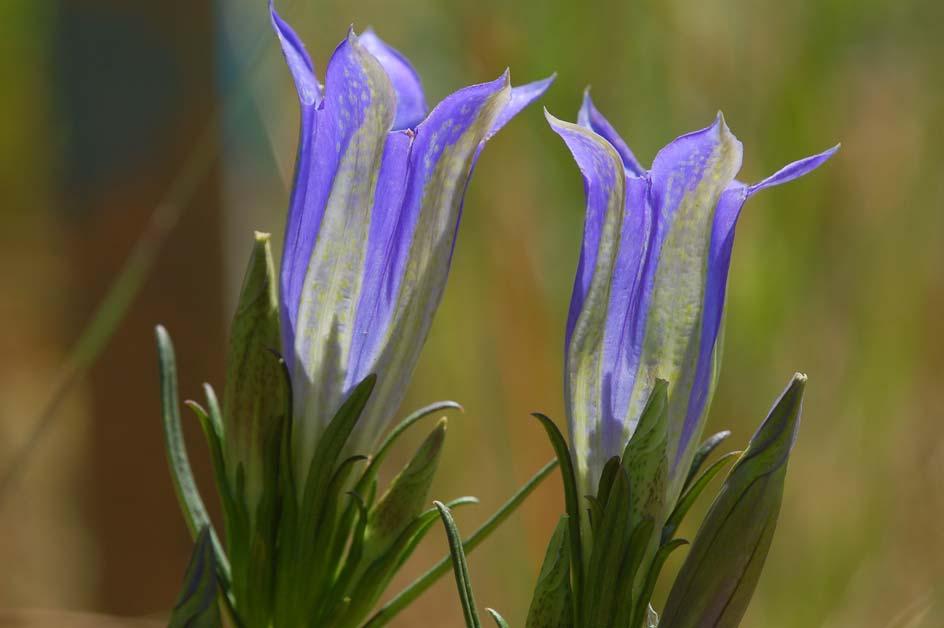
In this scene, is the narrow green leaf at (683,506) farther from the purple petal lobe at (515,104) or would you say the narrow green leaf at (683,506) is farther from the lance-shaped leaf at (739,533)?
the purple petal lobe at (515,104)

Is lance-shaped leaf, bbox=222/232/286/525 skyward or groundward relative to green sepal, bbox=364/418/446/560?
skyward

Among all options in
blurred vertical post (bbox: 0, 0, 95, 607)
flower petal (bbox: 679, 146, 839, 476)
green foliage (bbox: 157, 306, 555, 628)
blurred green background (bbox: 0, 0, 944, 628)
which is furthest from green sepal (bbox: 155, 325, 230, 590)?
blurred vertical post (bbox: 0, 0, 95, 607)

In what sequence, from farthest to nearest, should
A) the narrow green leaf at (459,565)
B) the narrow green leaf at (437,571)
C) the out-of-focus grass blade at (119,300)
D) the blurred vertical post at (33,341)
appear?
the blurred vertical post at (33,341) < the out-of-focus grass blade at (119,300) < the narrow green leaf at (437,571) < the narrow green leaf at (459,565)

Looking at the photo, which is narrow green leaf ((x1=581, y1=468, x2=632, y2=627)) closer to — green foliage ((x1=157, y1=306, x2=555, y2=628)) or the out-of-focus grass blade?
green foliage ((x1=157, y1=306, x2=555, y2=628))

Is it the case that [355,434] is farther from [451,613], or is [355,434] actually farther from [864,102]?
[864,102]

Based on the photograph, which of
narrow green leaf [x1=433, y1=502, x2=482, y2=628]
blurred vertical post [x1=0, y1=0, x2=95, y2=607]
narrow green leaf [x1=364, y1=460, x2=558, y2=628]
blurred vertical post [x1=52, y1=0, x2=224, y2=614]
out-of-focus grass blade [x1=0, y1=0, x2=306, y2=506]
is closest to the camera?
narrow green leaf [x1=433, y1=502, x2=482, y2=628]

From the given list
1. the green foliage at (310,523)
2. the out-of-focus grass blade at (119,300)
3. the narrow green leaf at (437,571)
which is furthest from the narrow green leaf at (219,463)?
the out-of-focus grass blade at (119,300)

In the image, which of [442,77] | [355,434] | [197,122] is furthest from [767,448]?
[442,77]

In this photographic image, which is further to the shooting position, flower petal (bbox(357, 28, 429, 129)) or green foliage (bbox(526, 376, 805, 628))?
flower petal (bbox(357, 28, 429, 129))
